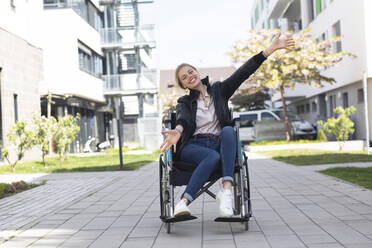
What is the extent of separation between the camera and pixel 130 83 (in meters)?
30.6

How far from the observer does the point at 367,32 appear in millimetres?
19219

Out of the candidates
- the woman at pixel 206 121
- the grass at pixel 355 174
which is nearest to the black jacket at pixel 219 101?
the woman at pixel 206 121

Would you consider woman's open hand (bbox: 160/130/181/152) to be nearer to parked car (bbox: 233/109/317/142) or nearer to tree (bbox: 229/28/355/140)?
tree (bbox: 229/28/355/140)

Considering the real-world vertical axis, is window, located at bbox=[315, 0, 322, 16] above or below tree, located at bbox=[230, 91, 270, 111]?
above

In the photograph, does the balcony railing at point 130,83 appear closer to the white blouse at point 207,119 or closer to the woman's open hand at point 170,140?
the white blouse at point 207,119

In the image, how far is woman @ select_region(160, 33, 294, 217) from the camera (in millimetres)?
4574

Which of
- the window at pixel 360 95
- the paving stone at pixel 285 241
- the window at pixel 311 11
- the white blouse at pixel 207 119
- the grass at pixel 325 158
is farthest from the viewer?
the window at pixel 311 11

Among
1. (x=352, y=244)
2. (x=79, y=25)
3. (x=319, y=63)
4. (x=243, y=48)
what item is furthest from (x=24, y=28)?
(x=352, y=244)

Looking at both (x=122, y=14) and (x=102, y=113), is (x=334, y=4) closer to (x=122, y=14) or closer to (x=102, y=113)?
(x=122, y=14)

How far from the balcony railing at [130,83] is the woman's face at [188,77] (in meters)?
25.5

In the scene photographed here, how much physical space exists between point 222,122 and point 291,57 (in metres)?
17.4

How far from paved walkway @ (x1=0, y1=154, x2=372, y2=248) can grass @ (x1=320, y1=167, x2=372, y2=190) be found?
0.26m

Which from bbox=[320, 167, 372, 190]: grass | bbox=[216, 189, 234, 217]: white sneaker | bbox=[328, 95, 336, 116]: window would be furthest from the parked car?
bbox=[216, 189, 234, 217]: white sneaker

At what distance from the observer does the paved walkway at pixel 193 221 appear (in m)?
4.34
